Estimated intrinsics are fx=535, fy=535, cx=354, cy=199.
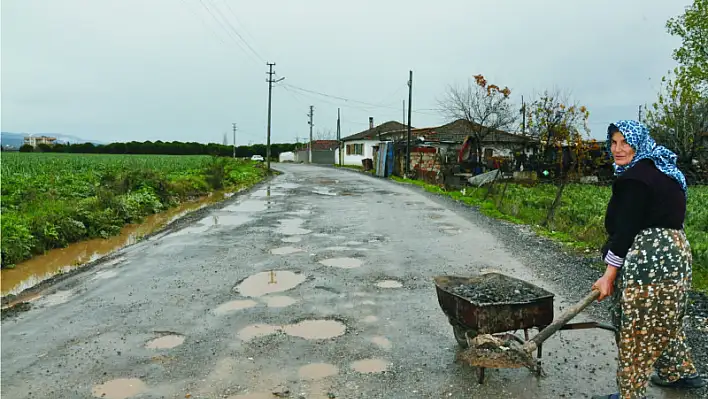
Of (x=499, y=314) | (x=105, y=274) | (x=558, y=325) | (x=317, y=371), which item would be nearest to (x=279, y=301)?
(x=317, y=371)

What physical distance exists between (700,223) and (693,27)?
18.0 metres

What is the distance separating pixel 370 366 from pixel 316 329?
39.7 inches

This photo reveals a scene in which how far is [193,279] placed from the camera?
7.26 m

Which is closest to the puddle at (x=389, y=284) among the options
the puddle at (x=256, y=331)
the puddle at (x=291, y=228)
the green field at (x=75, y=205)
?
the puddle at (x=256, y=331)

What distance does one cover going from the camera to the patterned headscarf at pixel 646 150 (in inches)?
131

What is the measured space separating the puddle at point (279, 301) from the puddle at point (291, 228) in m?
4.52

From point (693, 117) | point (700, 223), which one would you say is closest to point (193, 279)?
point (700, 223)

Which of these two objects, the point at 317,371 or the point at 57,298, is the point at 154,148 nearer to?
the point at 57,298

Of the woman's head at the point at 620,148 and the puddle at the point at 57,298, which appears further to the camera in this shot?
the puddle at the point at 57,298

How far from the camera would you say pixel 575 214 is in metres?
14.2

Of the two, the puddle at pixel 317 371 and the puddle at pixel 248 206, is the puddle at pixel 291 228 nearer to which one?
the puddle at pixel 248 206

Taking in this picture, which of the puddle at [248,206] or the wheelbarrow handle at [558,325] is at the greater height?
the wheelbarrow handle at [558,325]

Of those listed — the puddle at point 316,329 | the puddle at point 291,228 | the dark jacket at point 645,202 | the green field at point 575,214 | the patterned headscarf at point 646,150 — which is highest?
the patterned headscarf at point 646,150

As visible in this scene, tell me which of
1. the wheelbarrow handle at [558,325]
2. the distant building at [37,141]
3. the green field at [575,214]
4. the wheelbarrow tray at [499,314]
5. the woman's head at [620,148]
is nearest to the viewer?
the woman's head at [620,148]
